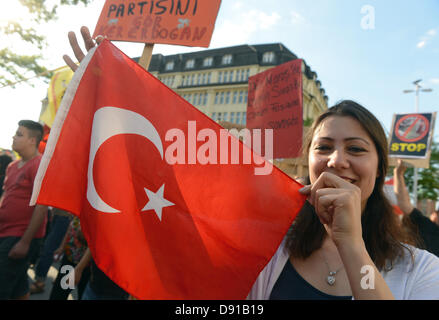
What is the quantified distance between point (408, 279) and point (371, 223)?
1.18 ft

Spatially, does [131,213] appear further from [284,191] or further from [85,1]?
[85,1]

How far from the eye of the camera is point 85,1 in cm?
816

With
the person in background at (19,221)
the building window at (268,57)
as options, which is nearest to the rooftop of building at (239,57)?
the building window at (268,57)

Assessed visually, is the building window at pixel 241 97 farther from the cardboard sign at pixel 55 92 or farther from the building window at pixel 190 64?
the cardboard sign at pixel 55 92

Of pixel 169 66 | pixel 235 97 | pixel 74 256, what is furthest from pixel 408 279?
pixel 169 66

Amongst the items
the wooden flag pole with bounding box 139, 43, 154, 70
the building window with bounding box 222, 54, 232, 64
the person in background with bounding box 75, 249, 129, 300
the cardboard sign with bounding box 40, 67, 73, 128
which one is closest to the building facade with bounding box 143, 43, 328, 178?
the building window with bounding box 222, 54, 232, 64

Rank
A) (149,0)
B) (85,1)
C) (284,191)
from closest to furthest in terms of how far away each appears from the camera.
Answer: (284,191) → (149,0) → (85,1)

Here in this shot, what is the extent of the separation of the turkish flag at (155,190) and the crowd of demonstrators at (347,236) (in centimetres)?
16

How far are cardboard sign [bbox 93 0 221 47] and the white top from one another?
1.53 metres

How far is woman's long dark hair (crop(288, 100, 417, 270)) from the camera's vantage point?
4.28 ft

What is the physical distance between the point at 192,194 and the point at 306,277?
0.66 m

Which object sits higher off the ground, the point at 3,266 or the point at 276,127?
the point at 276,127
